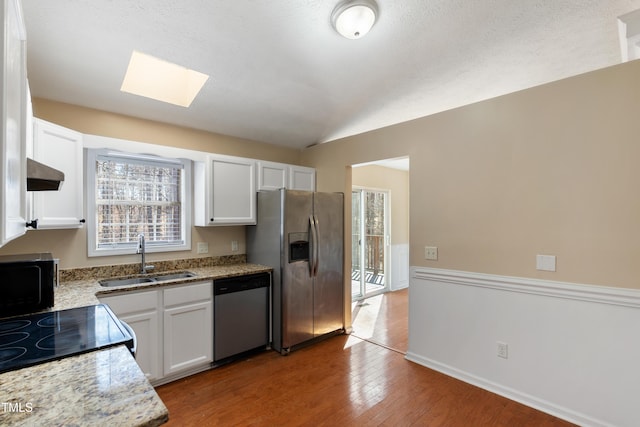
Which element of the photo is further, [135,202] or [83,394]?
[135,202]

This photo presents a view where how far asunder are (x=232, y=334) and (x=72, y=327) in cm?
161

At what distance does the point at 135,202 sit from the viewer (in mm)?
3000

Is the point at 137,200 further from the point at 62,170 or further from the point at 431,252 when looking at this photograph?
the point at 431,252

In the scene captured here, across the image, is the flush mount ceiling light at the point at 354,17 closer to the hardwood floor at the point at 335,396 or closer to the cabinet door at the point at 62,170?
the cabinet door at the point at 62,170

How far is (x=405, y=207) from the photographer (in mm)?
6164

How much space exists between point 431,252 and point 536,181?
1042 millimetres

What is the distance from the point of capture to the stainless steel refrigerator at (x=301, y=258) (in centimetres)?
318

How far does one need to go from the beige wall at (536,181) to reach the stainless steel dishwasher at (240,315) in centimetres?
164

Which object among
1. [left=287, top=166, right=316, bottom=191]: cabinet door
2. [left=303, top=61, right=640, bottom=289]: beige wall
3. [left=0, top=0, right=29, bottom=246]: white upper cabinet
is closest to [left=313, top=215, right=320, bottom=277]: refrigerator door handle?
[left=287, top=166, right=316, bottom=191]: cabinet door

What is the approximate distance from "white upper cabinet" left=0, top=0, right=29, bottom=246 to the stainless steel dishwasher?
6.30 feet

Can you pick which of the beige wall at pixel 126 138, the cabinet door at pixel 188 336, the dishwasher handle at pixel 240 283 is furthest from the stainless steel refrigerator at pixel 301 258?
the cabinet door at pixel 188 336

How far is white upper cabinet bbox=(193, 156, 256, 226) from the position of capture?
3.15 m

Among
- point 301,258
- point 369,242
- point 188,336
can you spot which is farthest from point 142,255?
Answer: point 369,242

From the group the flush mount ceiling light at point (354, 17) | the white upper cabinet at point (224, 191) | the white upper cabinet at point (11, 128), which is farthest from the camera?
the white upper cabinet at point (224, 191)
